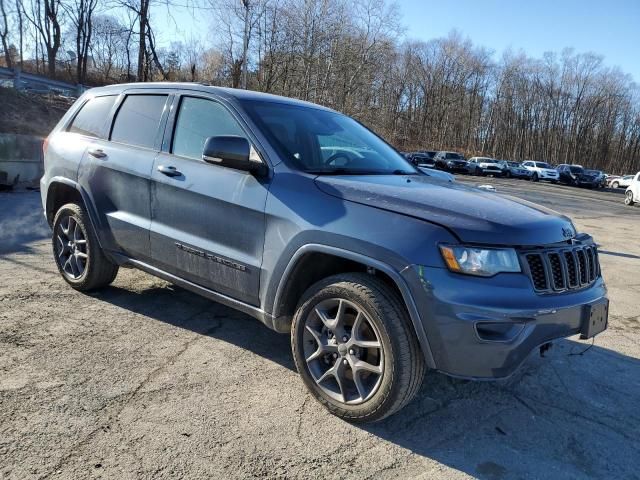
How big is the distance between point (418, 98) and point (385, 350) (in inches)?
3029

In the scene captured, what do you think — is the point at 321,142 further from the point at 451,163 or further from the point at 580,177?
the point at 451,163

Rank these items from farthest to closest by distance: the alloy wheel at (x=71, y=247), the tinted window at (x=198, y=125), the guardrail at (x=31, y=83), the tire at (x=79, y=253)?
the guardrail at (x=31, y=83)
the alloy wheel at (x=71, y=247)
the tire at (x=79, y=253)
the tinted window at (x=198, y=125)

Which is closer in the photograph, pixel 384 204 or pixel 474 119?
pixel 384 204

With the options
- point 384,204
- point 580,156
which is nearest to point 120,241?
point 384,204

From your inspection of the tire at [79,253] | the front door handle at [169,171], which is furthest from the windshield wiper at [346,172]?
the tire at [79,253]

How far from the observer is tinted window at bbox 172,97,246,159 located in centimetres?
363

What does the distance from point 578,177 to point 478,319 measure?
46.0 m

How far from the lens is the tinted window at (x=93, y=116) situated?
456cm

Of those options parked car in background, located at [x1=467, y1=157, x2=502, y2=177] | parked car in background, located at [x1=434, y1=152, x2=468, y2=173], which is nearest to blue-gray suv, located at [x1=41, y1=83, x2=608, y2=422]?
parked car in background, located at [x1=434, y1=152, x2=468, y2=173]

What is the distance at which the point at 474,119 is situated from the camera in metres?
79.8

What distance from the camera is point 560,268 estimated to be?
284 centimetres

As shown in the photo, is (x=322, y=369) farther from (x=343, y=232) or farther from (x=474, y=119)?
(x=474, y=119)

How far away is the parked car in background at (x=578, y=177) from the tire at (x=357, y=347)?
150 ft

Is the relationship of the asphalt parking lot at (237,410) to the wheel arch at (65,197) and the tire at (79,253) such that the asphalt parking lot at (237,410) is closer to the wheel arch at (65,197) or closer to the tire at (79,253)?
the tire at (79,253)
